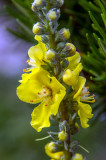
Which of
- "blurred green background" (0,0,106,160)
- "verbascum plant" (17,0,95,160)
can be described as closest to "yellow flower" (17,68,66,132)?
"verbascum plant" (17,0,95,160)

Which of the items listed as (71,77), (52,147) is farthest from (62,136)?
(71,77)

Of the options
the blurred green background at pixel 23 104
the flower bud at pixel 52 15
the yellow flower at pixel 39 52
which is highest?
the flower bud at pixel 52 15

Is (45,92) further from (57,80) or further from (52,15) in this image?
(52,15)

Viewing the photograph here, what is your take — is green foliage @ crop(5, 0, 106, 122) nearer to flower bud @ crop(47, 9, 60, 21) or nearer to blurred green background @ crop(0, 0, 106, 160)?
blurred green background @ crop(0, 0, 106, 160)

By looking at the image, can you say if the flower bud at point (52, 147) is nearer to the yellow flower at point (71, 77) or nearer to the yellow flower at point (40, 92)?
the yellow flower at point (40, 92)

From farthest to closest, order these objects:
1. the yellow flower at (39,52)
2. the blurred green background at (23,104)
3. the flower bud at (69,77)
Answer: the blurred green background at (23,104) < the yellow flower at (39,52) < the flower bud at (69,77)

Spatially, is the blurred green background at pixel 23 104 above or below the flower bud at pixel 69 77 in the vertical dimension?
below

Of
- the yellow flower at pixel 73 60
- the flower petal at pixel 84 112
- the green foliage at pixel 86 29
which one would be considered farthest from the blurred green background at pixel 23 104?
the flower petal at pixel 84 112
